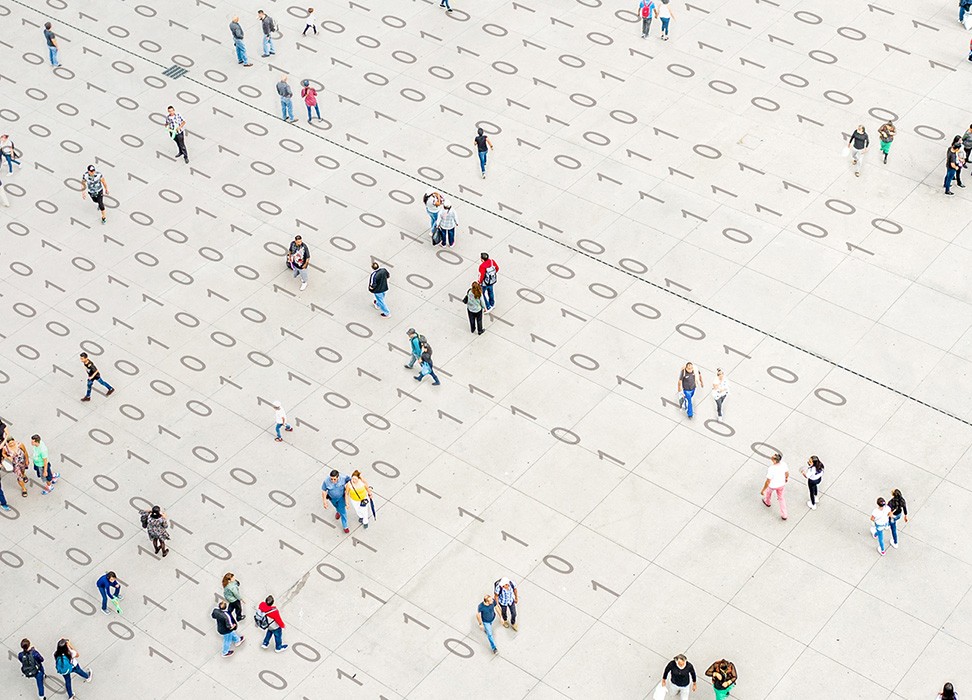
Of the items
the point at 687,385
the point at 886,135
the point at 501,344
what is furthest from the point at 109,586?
the point at 886,135

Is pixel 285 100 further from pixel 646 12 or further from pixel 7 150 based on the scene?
pixel 646 12

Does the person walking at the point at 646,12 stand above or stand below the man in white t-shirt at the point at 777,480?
above

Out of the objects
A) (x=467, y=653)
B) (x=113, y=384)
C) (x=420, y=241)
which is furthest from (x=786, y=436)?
(x=113, y=384)

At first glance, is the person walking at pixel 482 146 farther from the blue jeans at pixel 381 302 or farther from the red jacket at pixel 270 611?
the red jacket at pixel 270 611

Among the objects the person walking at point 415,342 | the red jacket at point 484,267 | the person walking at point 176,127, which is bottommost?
the person walking at point 415,342

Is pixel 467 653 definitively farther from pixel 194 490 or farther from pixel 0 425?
pixel 0 425

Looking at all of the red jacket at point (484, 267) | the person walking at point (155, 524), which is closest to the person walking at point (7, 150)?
the red jacket at point (484, 267)

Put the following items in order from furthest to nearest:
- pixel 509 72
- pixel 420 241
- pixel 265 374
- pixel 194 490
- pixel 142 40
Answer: pixel 142 40, pixel 509 72, pixel 420 241, pixel 265 374, pixel 194 490
